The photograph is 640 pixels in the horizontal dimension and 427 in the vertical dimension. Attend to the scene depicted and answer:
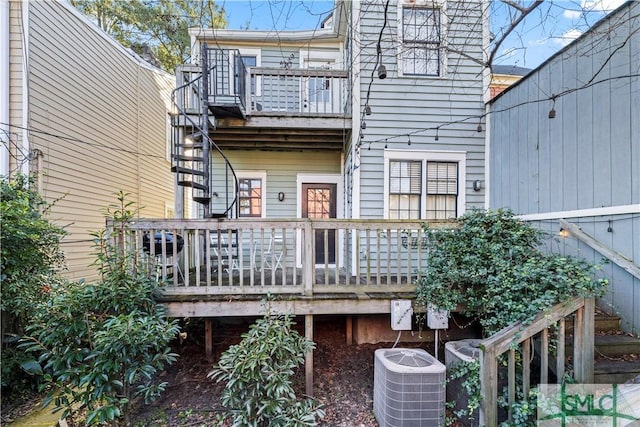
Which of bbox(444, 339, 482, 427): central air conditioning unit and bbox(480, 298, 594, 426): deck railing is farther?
bbox(444, 339, 482, 427): central air conditioning unit

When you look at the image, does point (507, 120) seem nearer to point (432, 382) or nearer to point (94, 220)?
point (432, 382)

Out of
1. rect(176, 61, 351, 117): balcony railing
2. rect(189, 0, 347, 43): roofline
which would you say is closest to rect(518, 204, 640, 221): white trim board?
rect(176, 61, 351, 117): balcony railing

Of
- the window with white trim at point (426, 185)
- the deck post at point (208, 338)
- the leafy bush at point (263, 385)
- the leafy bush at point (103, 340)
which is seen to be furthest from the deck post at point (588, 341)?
the deck post at point (208, 338)

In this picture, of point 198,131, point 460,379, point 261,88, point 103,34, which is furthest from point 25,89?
point 460,379

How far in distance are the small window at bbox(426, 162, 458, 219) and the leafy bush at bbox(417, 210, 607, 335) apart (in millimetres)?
1882


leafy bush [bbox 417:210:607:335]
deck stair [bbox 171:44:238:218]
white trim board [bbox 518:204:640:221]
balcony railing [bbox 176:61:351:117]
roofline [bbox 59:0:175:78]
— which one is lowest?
leafy bush [bbox 417:210:607:335]

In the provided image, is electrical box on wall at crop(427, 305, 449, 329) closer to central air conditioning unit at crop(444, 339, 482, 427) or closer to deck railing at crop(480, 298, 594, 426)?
central air conditioning unit at crop(444, 339, 482, 427)

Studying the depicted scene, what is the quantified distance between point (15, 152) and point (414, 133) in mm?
6154

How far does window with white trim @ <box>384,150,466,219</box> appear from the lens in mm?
5117

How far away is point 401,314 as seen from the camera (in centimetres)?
337

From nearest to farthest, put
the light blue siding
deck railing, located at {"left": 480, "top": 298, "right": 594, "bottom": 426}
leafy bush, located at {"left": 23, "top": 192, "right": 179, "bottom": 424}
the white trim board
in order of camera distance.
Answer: deck railing, located at {"left": 480, "top": 298, "right": 594, "bottom": 426} → leafy bush, located at {"left": 23, "top": 192, "right": 179, "bottom": 424} → the white trim board → the light blue siding

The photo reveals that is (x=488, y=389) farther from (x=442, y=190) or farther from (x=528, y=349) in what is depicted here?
(x=442, y=190)

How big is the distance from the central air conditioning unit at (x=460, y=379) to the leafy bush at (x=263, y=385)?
126 cm

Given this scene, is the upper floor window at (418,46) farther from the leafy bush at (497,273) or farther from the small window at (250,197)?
the small window at (250,197)
